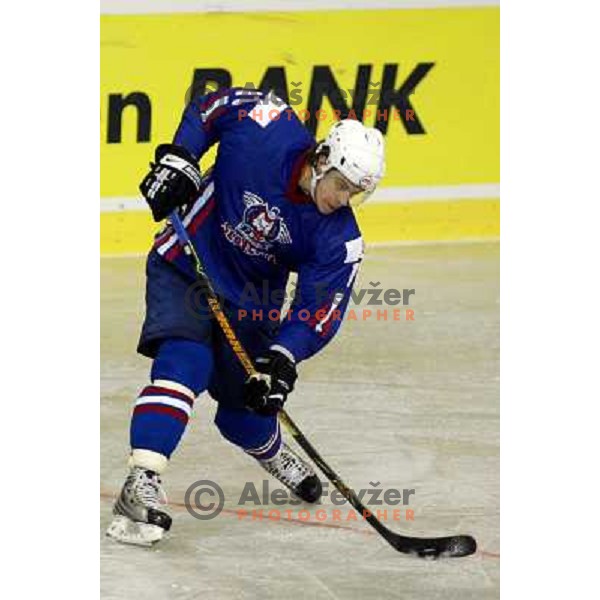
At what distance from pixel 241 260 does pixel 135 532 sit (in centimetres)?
74

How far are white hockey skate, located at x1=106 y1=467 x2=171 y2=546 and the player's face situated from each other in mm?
783

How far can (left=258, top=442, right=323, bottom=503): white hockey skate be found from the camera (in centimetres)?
491

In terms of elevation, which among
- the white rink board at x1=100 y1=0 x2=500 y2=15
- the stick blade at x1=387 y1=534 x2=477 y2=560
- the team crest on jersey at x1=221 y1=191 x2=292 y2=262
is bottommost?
the stick blade at x1=387 y1=534 x2=477 y2=560

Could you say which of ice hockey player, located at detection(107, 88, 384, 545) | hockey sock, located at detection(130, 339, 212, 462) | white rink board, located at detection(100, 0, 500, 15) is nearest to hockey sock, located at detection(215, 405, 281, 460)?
ice hockey player, located at detection(107, 88, 384, 545)

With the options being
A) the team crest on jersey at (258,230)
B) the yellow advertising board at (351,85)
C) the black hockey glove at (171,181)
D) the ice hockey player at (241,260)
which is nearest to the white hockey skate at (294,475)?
the ice hockey player at (241,260)

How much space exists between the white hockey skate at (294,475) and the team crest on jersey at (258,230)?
2.02 ft

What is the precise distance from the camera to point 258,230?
14.9 feet

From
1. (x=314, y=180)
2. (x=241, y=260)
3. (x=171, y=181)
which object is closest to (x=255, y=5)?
(x=241, y=260)

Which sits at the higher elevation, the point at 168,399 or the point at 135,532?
the point at 168,399

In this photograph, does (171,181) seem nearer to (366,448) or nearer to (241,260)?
(241,260)

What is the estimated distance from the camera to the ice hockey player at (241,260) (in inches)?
173

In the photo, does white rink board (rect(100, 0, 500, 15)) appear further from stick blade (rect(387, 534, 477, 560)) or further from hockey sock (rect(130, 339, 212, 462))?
stick blade (rect(387, 534, 477, 560))

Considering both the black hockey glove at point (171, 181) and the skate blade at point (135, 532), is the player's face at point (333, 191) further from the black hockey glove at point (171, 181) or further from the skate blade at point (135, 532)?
the skate blade at point (135, 532)
